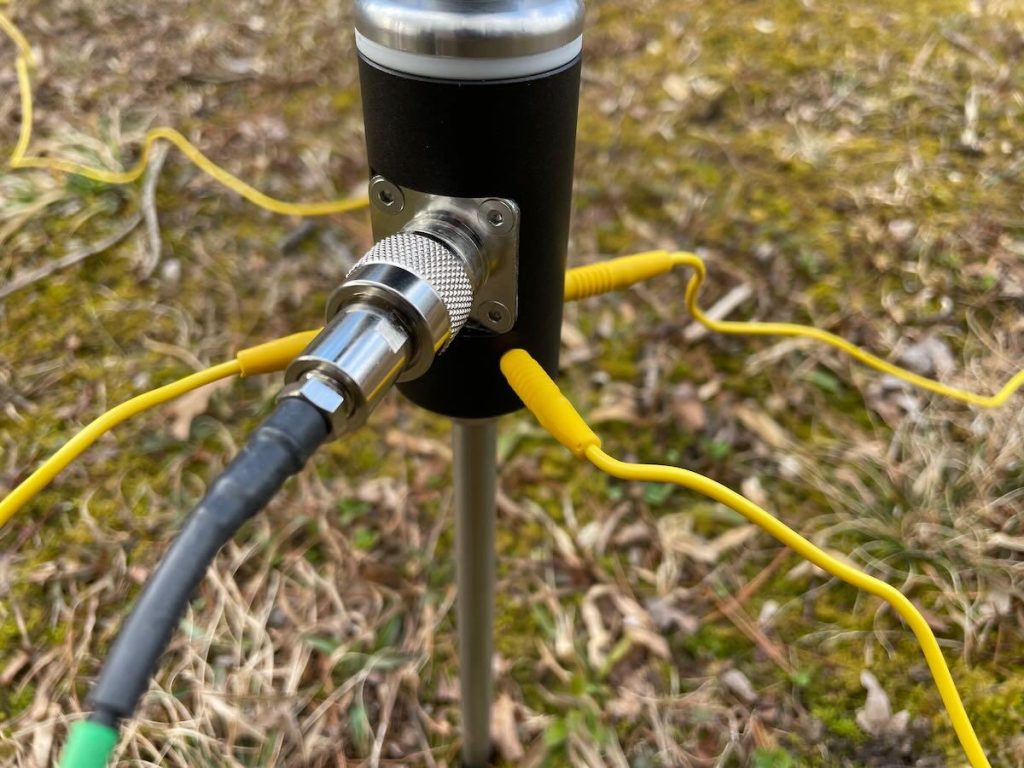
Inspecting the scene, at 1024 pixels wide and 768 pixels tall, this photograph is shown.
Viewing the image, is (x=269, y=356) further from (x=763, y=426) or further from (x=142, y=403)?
(x=763, y=426)

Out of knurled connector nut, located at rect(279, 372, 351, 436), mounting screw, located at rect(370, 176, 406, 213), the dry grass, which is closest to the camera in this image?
knurled connector nut, located at rect(279, 372, 351, 436)

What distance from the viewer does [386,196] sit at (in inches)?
18.9

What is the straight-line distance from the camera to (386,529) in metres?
1.12

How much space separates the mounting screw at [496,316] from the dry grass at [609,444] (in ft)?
2.08

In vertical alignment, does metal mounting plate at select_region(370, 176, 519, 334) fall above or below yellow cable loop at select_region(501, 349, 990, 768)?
above

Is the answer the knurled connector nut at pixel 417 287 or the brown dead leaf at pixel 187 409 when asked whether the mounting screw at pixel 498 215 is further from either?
the brown dead leaf at pixel 187 409

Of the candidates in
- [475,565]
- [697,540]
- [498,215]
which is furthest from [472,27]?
[697,540]

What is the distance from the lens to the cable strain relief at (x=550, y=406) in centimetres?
49

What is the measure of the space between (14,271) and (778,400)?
1349 mm

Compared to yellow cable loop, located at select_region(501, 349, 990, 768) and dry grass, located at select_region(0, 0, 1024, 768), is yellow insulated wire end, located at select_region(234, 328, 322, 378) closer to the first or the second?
yellow cable loop, located at select_region(501, 349, 990, 768)

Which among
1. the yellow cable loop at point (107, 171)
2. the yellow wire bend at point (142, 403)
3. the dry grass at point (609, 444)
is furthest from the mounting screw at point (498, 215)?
the yellow cable loop at point (107, 171)

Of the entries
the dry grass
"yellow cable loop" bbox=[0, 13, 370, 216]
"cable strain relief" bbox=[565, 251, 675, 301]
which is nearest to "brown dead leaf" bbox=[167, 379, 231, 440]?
the dry grass

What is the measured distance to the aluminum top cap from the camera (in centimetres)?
39

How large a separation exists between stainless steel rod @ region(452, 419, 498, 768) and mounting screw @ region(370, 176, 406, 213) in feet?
0.58
